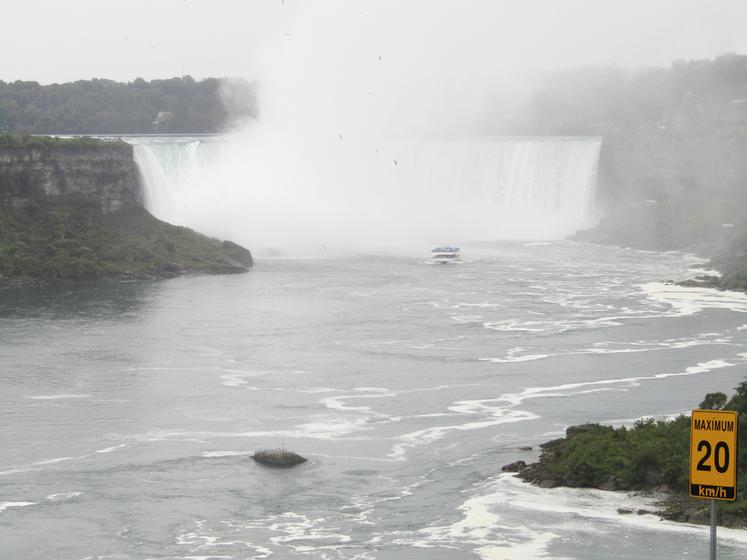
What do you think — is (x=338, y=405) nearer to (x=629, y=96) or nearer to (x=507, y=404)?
(x=507, y=404)

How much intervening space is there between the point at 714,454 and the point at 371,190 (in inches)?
2923

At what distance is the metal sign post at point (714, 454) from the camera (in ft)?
37.4

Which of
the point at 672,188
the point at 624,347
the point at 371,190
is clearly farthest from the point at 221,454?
the point at 371,190

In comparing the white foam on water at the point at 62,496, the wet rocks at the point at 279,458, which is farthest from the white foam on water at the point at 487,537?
the white foam on water at the point at 62,496

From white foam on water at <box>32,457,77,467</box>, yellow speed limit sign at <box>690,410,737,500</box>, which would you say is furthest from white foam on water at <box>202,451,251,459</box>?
yellow speed limit sign at <box>690,410,737,500</box>

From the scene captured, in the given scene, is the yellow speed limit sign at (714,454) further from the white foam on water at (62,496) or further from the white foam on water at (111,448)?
the white foam on water at (111,448)

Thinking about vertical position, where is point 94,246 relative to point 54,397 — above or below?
above

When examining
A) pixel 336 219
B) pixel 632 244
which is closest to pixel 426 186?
pixel 336 219

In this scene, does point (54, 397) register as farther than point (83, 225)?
No

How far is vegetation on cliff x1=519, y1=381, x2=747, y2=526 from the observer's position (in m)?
24.0

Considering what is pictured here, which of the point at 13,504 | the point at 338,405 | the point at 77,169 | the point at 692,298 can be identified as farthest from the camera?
the point at 77,169

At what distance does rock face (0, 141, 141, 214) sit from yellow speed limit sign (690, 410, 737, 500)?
50.9m

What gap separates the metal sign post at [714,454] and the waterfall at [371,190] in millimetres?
57299

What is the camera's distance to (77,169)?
61562mm
